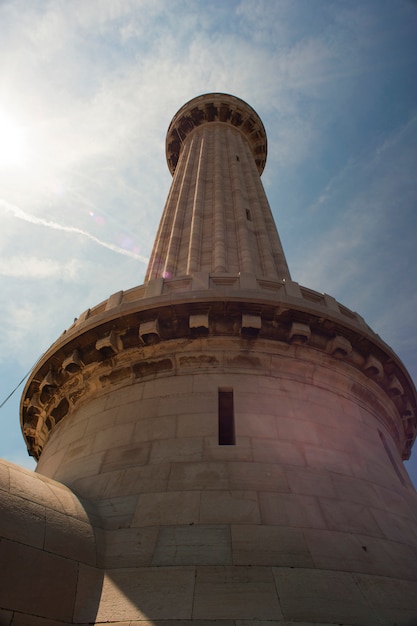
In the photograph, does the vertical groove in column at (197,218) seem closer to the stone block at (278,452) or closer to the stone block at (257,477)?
the stone block at (278,452)

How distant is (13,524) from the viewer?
536cm

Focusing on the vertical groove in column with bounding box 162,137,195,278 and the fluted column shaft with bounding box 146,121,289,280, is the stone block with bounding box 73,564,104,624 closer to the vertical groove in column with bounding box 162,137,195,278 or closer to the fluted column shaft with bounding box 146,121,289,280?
the fluted column shaft with bounding box 146,121,289,280

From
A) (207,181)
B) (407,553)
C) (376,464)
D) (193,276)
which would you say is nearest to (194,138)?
(207,181)

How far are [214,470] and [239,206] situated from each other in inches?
582

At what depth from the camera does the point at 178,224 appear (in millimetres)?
19203

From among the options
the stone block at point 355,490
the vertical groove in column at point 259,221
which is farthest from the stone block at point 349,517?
the vertical groove in column at point 259,221

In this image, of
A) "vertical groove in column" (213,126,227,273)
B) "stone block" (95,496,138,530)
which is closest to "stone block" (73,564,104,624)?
"stone block" (95,496,138,530)

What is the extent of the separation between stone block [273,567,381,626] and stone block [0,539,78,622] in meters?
2.55

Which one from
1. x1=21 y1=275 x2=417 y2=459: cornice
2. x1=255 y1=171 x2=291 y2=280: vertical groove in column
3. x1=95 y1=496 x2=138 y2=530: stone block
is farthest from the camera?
x1=255 y1=171 x2=291 y2=280: vertical groove in column

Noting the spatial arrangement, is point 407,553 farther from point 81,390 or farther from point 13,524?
point 81,390

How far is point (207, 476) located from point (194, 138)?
2499 cm

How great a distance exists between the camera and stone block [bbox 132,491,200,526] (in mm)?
6324

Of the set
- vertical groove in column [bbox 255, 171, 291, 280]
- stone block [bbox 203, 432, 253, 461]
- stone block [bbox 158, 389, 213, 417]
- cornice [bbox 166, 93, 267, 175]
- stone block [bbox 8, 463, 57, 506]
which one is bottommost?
stone block [bbox 8, 463, 57, 506]

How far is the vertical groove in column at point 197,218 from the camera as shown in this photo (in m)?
16.0
